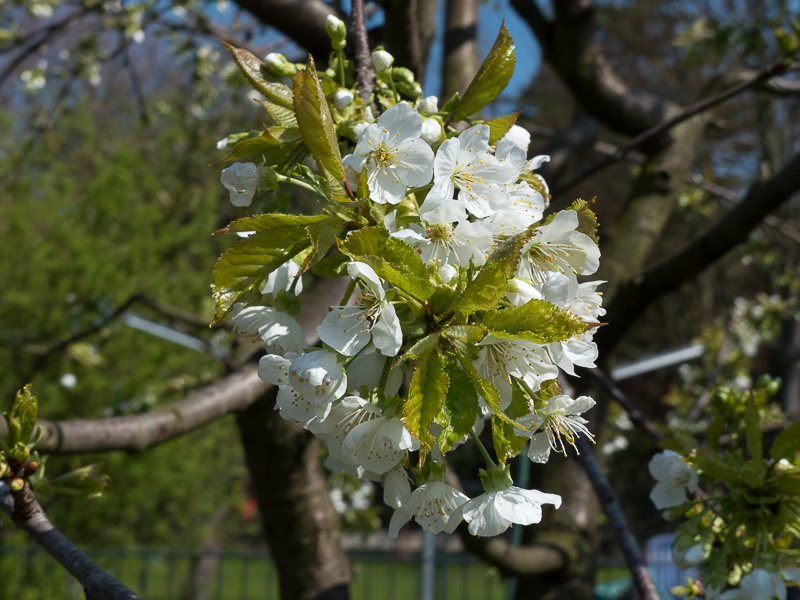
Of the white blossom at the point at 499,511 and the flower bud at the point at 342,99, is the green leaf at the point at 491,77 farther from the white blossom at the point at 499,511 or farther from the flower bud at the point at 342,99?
the white blossom at the point at 499,511

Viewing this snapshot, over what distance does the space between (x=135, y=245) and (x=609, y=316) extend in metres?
6.85

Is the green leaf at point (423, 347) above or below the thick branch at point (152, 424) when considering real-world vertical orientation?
above

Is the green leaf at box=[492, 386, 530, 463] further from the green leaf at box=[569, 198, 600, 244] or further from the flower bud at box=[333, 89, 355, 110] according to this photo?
the flower bud at box=[333, 89, 355, 110]

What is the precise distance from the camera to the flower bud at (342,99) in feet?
2.69

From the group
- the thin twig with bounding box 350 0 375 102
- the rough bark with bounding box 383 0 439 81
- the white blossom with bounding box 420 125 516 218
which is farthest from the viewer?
the rough bark with bounding box 383 0 439 81

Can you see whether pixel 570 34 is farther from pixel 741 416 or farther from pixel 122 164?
pixel 122 164

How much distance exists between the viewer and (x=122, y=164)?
8.32m

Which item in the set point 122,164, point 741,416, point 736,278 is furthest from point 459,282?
point 736,278

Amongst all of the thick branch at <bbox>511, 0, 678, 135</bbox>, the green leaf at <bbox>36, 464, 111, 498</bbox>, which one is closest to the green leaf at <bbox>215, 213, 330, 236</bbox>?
the green leaf at <bbox>36, 464, 111, 498</bbox>

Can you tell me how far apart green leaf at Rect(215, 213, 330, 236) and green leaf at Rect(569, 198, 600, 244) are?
0.91ft

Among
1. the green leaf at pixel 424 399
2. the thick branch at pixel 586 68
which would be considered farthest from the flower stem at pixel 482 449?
the thick branch at pixel 586 68

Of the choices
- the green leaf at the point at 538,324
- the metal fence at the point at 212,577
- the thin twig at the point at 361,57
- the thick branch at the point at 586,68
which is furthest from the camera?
the metal fence at the point at 212,577

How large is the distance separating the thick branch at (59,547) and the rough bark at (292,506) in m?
1.02

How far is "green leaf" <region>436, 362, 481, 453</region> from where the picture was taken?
2.12ft
